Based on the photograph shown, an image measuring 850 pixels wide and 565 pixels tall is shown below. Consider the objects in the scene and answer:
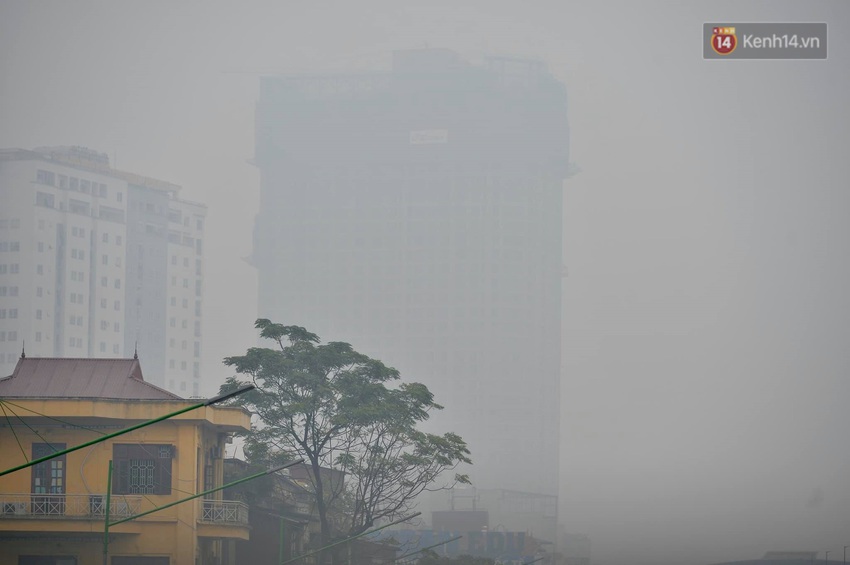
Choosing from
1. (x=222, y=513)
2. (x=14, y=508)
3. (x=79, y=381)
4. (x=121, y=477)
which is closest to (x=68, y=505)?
(x=14, y=508)

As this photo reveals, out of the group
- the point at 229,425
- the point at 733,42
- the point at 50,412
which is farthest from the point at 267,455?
the point at 733,42

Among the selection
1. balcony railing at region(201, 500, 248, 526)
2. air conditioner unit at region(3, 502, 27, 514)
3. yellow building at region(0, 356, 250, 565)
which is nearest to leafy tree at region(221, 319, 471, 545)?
balcony railing at region(201, 500, 248, 526)

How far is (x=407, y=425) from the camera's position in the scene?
249 feet

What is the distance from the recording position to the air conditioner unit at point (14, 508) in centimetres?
5872

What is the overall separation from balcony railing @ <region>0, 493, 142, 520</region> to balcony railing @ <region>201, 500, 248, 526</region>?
11.5ft

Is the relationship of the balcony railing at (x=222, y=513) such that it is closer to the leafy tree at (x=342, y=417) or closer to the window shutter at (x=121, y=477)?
the window shutter at (x=121, y=477)

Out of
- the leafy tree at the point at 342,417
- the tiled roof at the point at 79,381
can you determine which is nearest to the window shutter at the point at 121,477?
the tiled roof at the point at 79,381

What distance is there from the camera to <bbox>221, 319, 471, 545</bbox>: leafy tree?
242 feet

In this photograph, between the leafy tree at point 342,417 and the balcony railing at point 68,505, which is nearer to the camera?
the balcony railing at point 68,505

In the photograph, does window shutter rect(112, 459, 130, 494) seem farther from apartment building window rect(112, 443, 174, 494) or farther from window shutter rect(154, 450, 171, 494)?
window shutter rect(154, 450, 171, 494)

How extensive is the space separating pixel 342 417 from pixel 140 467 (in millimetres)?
14742

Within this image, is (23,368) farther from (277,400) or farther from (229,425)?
(277,400)

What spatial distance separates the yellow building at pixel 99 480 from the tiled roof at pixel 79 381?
0.61 ft

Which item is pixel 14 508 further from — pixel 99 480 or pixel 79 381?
pixel 79 381
